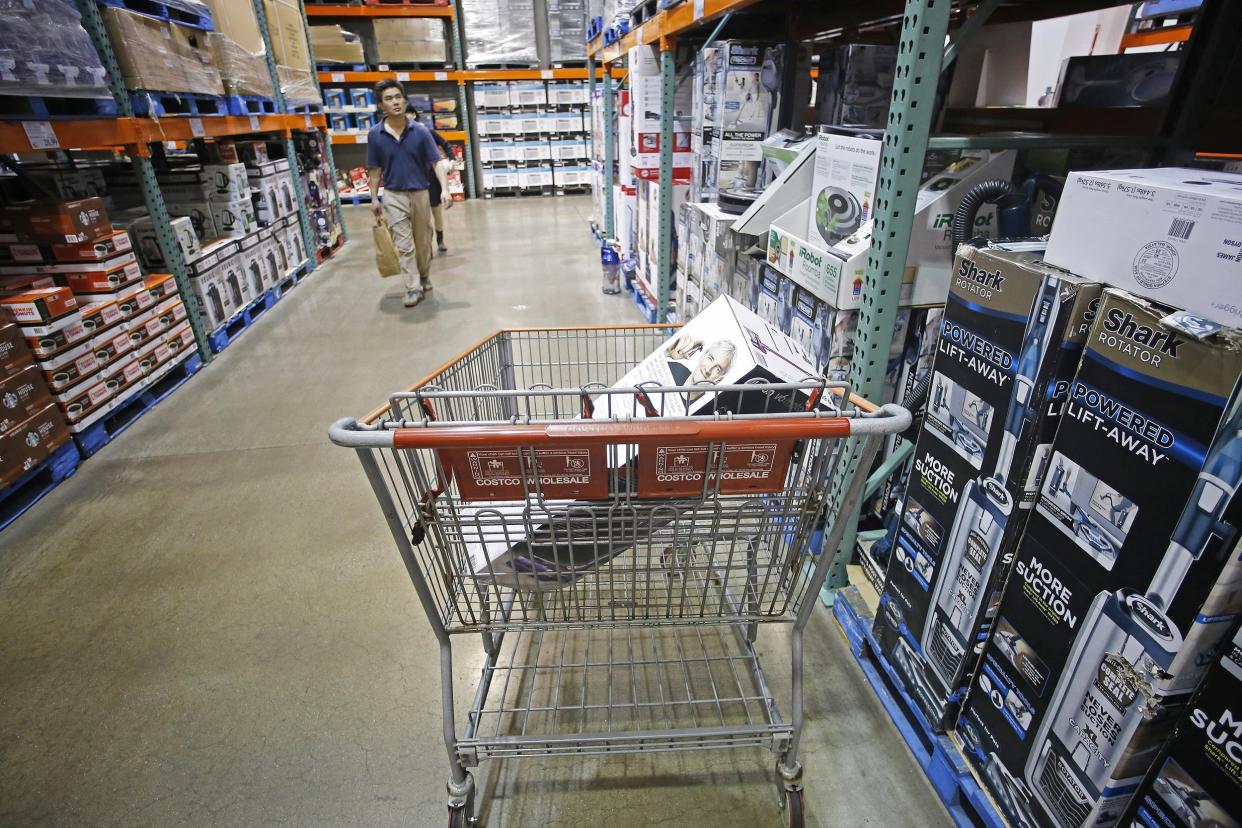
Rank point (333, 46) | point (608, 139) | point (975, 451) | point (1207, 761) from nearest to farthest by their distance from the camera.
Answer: point (1207, 761), point (975, 451), point (608, 139), point (333, 46)

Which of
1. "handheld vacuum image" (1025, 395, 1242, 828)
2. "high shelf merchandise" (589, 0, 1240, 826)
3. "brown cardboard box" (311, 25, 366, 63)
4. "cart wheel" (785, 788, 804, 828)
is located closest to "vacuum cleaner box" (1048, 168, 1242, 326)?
"high shelf merchandise" (589, 0, 1240, 826)

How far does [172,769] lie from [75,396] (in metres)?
2.22

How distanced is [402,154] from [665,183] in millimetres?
2527

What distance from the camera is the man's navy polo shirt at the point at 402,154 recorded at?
4930 mm

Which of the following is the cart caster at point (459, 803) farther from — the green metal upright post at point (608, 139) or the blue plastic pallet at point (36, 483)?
the green metal upright post at point (608, 139)

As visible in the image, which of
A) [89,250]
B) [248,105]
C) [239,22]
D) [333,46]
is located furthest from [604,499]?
[333,46]

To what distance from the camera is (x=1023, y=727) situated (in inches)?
46.2

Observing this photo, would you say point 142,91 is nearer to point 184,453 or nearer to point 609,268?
point 184,453

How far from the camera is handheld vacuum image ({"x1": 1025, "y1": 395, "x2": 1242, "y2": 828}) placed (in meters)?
0.79

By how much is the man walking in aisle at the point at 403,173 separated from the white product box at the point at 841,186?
397cm

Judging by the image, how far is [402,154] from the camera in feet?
16.2

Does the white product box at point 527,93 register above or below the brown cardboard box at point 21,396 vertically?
above

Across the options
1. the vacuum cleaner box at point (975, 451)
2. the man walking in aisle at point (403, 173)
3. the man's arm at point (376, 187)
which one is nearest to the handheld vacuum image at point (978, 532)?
the vacuum cleaner box at point (975, 451)

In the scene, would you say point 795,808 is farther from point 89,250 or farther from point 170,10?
point 170,10
